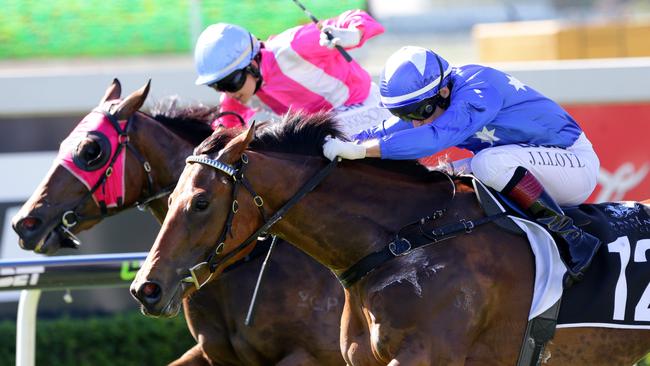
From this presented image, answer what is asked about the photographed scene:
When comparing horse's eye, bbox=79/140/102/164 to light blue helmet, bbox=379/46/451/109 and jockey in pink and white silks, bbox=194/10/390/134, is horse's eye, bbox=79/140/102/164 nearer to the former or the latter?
jockey in pink and white silks, bbox=194/10/390/134

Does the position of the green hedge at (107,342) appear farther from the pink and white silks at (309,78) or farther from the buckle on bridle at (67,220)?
the buckle on bridle at (67,220)

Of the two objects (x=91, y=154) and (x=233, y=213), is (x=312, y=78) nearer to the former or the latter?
(x=91, y=154)

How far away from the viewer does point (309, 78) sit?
5.22 m

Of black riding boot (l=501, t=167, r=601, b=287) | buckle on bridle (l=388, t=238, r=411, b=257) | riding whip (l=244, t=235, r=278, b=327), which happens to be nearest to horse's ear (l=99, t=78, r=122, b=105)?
riding whip (l=244, t=235, r=278, b=327)

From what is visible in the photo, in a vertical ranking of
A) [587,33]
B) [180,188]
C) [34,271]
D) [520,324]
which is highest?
[180,188]

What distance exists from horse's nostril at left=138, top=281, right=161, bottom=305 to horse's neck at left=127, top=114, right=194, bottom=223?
47.3 inches

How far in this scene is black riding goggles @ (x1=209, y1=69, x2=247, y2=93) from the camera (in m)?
4.79

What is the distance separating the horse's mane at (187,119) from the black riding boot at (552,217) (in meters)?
1.46

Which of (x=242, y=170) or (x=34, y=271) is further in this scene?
(x=34, y=271)

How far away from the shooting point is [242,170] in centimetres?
355

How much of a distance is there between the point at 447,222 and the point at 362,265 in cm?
33

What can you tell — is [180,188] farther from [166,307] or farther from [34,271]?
[34,271]

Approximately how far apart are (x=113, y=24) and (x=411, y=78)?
167 inches

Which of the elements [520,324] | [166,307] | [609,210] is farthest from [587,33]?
[166,307]
